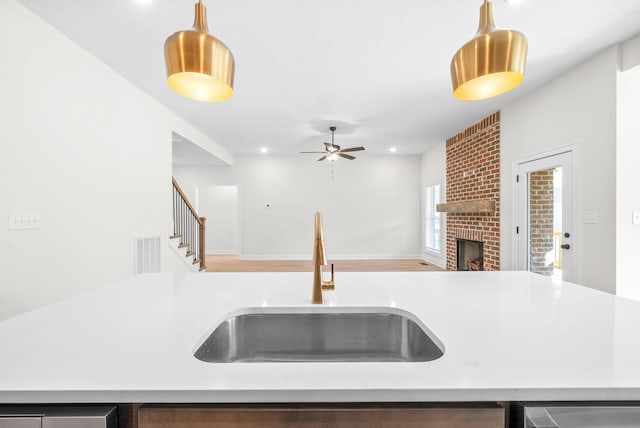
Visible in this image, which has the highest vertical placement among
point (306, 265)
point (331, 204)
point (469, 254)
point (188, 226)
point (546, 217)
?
point (331, 204)

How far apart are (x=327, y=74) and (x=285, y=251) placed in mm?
4944

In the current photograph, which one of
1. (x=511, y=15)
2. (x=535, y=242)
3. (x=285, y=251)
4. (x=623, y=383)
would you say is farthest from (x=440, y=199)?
(x=623, y=383)

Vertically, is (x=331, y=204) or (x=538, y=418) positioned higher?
(x=331, y=204)

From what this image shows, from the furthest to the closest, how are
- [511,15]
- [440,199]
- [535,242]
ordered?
[440,199]
[535,242]
[511,15]

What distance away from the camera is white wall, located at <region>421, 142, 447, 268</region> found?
6.07 metres

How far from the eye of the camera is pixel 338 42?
250 cm

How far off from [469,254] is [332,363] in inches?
213

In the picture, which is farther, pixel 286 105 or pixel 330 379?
pixel 286 105

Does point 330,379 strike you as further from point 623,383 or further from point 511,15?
point 511,15

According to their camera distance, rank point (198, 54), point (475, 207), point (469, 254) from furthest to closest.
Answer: point (469, 254) → point (475, 207) → point (198, 54)

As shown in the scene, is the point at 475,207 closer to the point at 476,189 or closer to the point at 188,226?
the point at 476,189

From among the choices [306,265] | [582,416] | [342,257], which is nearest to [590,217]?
[582,416]

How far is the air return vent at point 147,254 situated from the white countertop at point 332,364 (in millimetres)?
Answer: 2398

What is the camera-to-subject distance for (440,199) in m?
6.26
